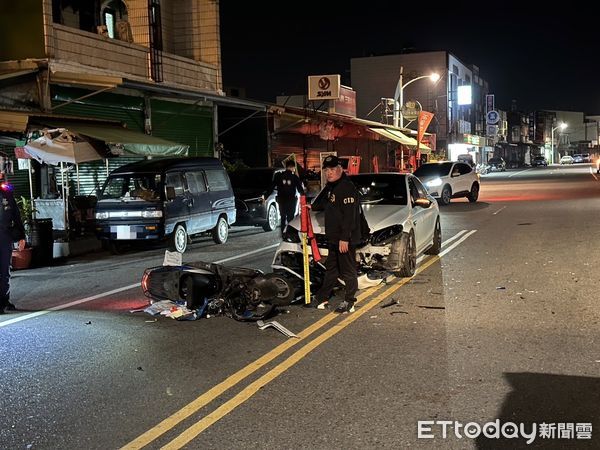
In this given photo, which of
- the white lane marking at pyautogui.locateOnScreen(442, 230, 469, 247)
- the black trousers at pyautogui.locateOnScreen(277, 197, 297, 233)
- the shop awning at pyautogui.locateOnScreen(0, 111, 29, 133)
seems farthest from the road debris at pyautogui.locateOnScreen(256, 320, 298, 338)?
the shop awning at pyautogui.locateOnScreen(0, 111, 29, 133)

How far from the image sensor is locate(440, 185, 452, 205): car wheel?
932 inches

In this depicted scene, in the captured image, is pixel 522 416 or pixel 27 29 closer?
pixel 522 416

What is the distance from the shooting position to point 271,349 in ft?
20.5

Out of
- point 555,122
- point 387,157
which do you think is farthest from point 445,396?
point 555,122

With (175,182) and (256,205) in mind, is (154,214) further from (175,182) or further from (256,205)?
(256,205)

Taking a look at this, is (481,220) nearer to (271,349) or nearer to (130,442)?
(271,349)

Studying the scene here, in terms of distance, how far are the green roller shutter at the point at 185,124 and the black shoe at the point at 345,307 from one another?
15090mm

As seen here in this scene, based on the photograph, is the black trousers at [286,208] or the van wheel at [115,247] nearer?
the van wheel at [115,247]

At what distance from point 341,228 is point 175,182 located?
7.19 metres

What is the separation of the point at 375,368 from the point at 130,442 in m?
2.23

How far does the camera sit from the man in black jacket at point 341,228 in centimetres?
758

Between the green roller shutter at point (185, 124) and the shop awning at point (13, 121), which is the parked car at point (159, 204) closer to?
the shop awning at point (13, 121)

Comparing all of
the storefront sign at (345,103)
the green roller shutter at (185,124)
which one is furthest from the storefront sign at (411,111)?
the green roller shutter at (185,124)

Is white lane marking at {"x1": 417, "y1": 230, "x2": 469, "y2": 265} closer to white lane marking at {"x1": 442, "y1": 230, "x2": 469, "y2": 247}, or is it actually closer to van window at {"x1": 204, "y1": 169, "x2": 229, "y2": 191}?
white lane marking at {"x1": 442, "y1": 230, "x2": 469, "y2": 247}
